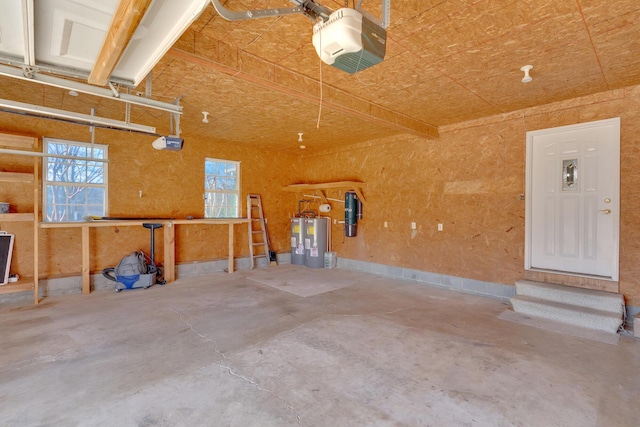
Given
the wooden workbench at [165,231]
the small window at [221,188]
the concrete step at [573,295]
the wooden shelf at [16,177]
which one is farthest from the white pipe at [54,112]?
the concrete step at [573,295]

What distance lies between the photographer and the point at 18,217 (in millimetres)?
4262

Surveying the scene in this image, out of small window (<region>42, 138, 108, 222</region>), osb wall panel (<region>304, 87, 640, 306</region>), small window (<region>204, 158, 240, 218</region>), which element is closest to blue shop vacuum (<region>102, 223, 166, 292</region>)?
small window (<region>42, 138, 108, 222</region>)

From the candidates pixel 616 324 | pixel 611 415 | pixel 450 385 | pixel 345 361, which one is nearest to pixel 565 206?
pixel 616 324

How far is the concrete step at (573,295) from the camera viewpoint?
11.8 ft

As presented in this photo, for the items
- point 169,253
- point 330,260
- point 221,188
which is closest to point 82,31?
point 169,253

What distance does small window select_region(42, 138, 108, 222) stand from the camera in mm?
4879

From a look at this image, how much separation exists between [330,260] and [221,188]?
2.95 metres

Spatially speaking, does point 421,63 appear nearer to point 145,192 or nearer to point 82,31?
point 82,31

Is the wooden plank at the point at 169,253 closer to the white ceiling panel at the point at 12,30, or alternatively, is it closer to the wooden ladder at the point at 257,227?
the wooden ladder at the point at 257,227

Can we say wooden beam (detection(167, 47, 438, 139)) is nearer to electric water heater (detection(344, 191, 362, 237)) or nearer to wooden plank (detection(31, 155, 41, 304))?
electric water heater (detection(344, 191, 362, 237))

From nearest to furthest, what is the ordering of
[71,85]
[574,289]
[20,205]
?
[71,85] < [574,289] < [20,205]

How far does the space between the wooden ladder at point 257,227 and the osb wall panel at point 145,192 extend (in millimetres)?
163

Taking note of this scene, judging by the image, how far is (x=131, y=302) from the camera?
4.42m

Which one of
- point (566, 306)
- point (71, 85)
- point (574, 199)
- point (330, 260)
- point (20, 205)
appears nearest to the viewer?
point (71, 85)
